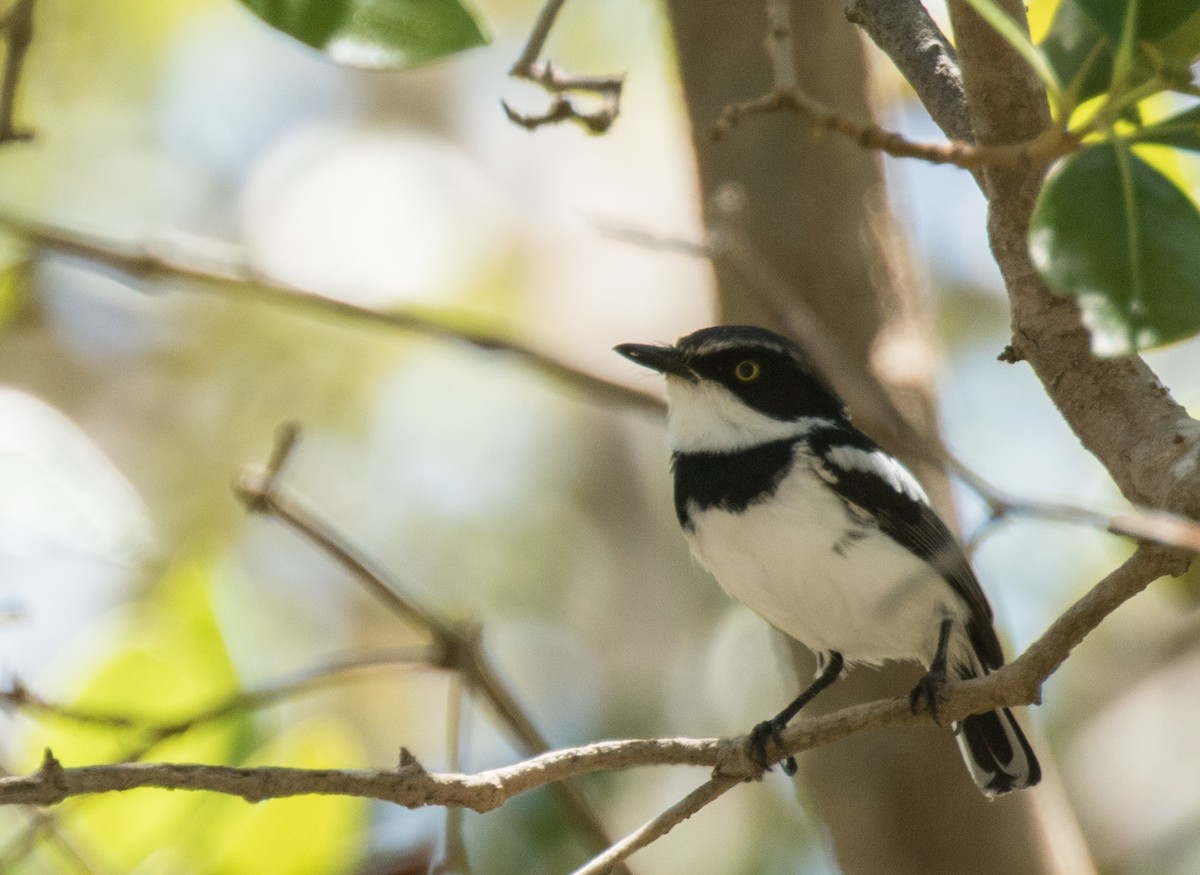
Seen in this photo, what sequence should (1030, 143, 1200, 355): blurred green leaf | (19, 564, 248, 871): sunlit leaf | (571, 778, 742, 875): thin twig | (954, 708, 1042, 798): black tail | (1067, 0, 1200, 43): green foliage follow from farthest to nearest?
(954, 708, 1042, 798): black tail, (19, 564, 248, 871): sunlit leaf, (571, 778, 742, 875): thin twig, (1067, 0, 1200, 43): green foliage, (1030, 143, 1200, 355): blurred green leaf

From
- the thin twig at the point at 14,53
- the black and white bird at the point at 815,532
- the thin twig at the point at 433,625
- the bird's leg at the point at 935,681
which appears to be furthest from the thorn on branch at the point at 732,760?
the thin twig at the point at 14,53

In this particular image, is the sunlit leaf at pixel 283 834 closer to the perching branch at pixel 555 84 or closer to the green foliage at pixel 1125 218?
the perching branch at pixel 555 84

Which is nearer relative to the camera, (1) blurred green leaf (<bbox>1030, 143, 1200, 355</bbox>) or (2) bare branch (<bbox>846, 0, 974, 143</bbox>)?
(1) blurred green leaf (<bbox>1030, 143, 1200, 355</bbox>)

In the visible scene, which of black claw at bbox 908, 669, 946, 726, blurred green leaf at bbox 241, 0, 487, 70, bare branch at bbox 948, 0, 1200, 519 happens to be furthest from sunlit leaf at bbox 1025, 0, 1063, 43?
black claw at bbox 908, 669, 946, 726

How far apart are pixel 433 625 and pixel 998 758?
5.10 ft

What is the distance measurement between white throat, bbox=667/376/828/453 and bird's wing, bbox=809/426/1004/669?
19cm

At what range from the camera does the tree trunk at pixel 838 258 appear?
3.77 metres

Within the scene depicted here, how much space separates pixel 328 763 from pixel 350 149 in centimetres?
541

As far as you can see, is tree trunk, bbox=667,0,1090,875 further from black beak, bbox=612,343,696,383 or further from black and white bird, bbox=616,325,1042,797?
black beak, bbox=612,343,696,383

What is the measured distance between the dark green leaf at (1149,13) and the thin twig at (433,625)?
80.1 inches

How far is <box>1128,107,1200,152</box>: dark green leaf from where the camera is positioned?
6.30ft

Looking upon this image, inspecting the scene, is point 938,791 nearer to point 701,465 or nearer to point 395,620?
point 701,465

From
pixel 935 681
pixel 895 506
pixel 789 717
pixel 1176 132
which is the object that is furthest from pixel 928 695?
pixel 1176 132

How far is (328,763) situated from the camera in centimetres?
337
